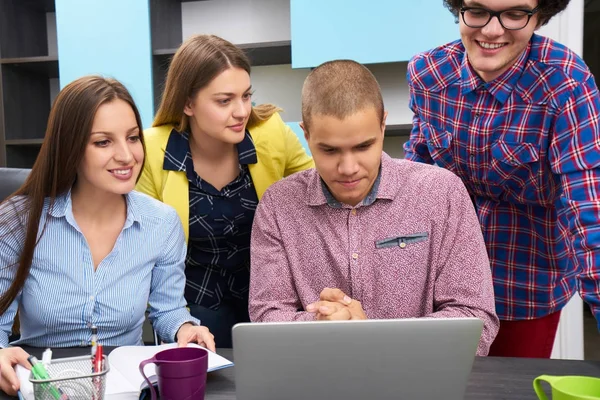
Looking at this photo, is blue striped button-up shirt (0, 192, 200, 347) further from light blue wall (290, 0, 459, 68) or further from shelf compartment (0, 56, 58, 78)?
shelf compartment (0, 56, 58, 78)

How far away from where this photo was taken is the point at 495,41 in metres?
1.36

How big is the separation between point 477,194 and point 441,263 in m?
0.39

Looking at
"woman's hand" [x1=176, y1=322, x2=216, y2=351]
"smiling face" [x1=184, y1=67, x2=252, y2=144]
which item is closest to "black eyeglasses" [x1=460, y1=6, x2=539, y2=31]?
"smiling face" [x1=184, y1=67, x2=252, y2=144]

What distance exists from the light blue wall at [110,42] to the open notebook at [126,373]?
2.03 metres

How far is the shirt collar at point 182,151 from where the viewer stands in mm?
1681

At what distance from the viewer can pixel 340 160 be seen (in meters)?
1.25

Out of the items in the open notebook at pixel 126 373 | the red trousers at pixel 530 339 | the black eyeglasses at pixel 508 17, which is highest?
the black eyeglasses at pixel 508 17

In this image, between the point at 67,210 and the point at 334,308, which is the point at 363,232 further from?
the point at 67,210

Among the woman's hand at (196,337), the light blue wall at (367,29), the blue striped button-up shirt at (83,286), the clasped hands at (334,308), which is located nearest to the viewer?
the clasped hands at (334,308)

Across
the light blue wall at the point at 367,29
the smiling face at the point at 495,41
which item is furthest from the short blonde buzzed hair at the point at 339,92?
the light blue wall at the point at 367,29

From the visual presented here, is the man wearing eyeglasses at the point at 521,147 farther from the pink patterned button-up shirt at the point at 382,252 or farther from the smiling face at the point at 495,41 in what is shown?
the pink patterned button-up shirt at the point at 382,252

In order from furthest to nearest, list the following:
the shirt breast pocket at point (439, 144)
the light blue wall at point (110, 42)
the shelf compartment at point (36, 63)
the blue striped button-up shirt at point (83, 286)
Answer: the shelf compartment at point (36, 63) → the light blue wall at point (110, 42) → the shirt breast pocket at point (439, 144) → the blue striped button-up shirt at point (83, 286)

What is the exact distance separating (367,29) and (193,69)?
132 centimetres

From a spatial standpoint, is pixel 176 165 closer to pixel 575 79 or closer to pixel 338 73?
pixel 338 73
